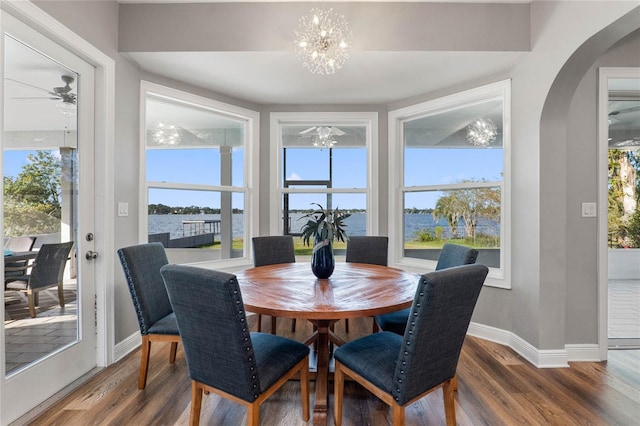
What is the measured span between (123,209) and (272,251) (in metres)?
1.30

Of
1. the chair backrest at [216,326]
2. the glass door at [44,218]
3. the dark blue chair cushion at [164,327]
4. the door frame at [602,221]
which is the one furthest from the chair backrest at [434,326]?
the glass door at [44,218]

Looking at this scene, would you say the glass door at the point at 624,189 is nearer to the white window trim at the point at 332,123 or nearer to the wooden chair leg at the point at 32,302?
the white window trim at the point at 332,123

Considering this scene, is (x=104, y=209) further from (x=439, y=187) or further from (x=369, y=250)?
(x=439, y=187)

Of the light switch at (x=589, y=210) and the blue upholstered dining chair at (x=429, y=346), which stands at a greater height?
the light switch at (x=589, y=210)

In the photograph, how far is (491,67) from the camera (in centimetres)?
262

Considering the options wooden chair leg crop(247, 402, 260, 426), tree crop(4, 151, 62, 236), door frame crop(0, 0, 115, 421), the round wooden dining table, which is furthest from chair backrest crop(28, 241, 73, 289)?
wooden chair leg crop(247, 402, 260, 426)

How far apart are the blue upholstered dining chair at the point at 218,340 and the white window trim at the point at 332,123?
216 cm

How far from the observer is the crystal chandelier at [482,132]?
2.91 meters

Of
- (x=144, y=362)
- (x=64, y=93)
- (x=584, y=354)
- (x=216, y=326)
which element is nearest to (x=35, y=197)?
(x=64, y=93)

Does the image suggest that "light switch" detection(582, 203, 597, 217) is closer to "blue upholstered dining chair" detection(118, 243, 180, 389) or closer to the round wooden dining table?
the round wooden dining table

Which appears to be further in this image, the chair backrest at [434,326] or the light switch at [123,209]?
the light switch at [123,209]

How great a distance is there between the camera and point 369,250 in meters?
2.85

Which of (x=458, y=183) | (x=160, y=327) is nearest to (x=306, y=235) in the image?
(x=160, y=327)

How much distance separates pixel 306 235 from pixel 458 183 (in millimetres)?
1913
